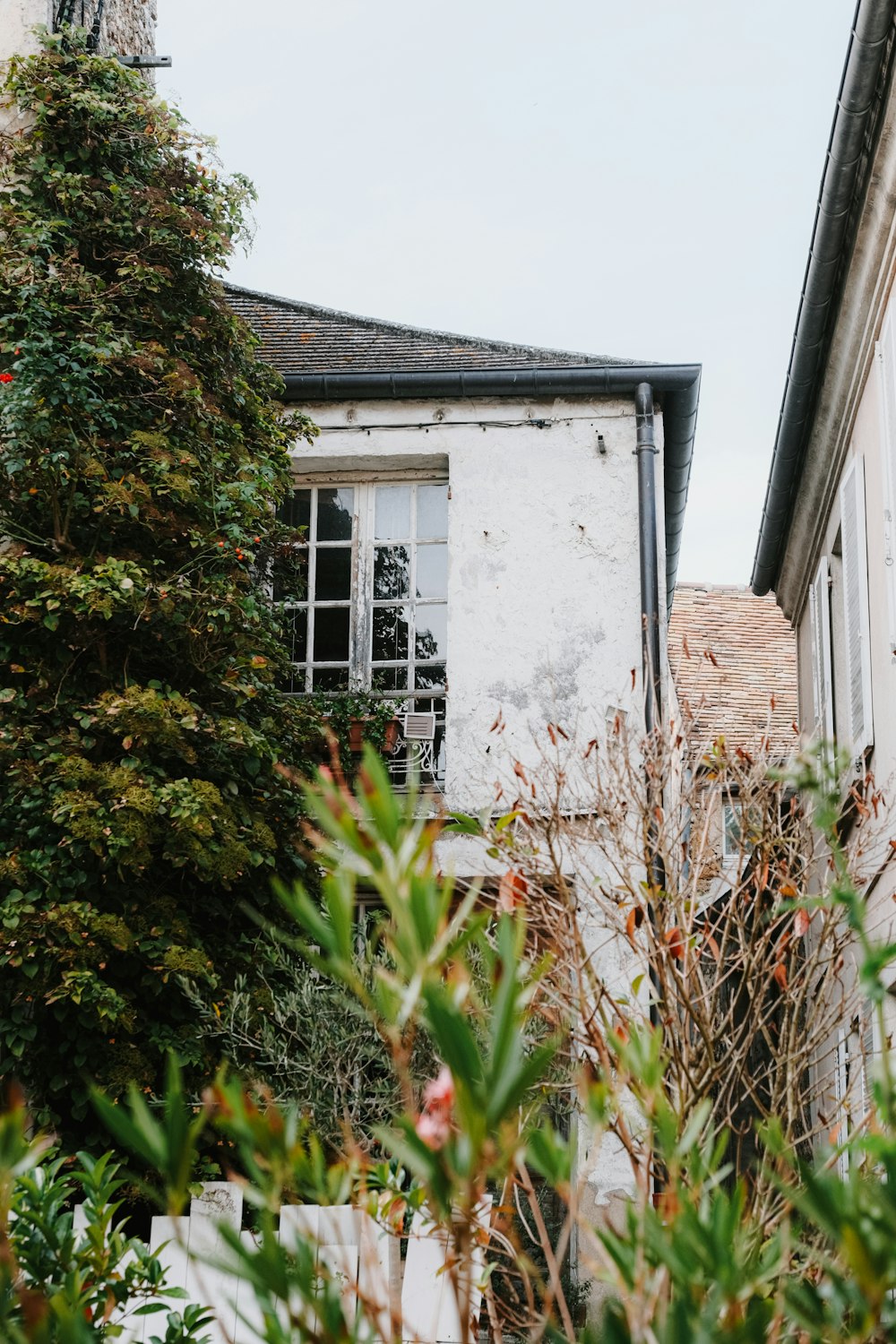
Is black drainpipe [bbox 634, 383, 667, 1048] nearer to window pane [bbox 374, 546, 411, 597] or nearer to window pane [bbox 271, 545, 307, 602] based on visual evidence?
window pane [bbox 374, 546, 411, 597]

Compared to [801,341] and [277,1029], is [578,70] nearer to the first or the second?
[801,341]

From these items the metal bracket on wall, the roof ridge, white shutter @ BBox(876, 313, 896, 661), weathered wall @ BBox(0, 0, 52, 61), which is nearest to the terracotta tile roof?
the roof ridge

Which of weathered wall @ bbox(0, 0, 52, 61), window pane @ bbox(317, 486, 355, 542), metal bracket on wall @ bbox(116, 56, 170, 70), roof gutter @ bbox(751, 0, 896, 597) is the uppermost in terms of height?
metal bracket on wall @ bbox(116, 56, 170, 70)

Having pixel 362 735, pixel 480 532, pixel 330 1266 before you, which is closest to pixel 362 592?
pixel 480 532

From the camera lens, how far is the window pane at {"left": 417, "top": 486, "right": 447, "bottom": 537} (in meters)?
9.48

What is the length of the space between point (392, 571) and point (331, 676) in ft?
2.77

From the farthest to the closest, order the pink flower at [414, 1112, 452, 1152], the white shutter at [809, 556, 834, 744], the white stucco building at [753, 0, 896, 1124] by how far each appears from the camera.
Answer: the white shutter at [809, 556, 834, 744] → the white stucco building at [753, 0, 896, 1124] → the pink flower at [414, 1112, 452, 1152]

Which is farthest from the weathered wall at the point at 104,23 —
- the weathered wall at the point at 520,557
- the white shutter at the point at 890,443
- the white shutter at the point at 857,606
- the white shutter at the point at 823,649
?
the white shutter at the point at 823,649

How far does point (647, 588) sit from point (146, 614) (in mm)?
3365

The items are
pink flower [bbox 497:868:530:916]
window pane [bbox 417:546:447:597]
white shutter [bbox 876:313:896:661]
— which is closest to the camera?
pink flower [bbox 497:868:530:916]

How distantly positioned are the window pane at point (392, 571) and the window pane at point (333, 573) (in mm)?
188

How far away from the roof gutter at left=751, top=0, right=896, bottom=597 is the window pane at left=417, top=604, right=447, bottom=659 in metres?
2.40

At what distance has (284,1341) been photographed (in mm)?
1511

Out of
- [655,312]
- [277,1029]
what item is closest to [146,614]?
[277,1029]
